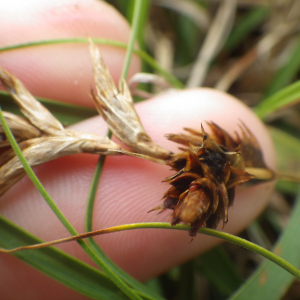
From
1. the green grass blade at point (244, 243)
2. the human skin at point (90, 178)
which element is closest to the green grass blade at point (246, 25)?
the human skin at point (90, 178)

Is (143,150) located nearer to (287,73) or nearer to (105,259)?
(105,259)

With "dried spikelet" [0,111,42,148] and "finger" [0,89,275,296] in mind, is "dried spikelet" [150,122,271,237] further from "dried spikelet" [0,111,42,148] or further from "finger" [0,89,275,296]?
"dried spikelet" [0,111,42,148]

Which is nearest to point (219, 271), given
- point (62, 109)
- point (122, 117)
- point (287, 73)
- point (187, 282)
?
point (187, 282)

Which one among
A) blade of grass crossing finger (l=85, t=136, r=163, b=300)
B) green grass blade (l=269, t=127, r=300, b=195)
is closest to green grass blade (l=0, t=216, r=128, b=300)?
blade of grass crossing finger (l=85, t=136, r=163, b=300)

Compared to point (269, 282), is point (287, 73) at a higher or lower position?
higher

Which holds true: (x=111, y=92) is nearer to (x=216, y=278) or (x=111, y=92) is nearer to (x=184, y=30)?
(x=216, y=278)

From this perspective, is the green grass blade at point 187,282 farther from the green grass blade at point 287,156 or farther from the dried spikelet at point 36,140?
the dried spikelet at point 36,140
